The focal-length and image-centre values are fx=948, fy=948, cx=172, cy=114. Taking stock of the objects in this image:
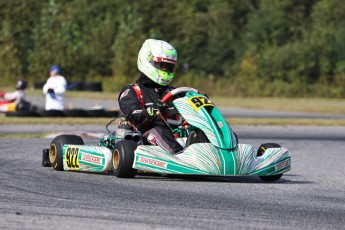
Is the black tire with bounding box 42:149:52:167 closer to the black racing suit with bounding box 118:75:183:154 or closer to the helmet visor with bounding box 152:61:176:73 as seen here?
the black racing suit with bounding box 118:75:183:154

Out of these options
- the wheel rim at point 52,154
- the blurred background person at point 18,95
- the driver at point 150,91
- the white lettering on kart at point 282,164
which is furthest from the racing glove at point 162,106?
the blurred background person at point 18,95

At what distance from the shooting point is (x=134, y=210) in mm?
6730

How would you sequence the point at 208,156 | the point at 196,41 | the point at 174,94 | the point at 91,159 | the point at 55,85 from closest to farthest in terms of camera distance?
the point at 208,156 → the point at 174,94 → the point at 91,159 → the point at 55,85 → the point at 196,41

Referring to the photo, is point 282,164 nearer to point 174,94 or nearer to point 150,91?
point 174,94

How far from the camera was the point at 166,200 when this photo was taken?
7484mm

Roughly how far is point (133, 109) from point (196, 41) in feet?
183

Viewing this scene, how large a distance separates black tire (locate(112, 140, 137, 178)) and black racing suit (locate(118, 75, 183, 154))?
362 mm

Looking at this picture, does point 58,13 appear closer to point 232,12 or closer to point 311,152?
point 232,12

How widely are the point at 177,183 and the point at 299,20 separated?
53.3 m

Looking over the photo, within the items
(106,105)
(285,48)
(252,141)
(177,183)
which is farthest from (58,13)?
(177,183)

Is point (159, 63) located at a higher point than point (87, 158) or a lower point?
higher

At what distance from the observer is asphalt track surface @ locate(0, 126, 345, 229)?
616 cm

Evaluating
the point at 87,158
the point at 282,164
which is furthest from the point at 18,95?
the point at 282,164

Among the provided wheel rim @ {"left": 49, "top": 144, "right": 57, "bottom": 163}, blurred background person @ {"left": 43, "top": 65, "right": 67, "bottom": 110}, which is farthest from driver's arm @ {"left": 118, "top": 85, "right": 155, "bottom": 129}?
blurred background person @ {"left": 43, "top": 65, "right": 67, "bottom": 110}
